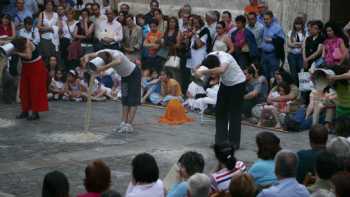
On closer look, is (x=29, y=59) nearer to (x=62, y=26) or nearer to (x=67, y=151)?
(x=67, y=151)

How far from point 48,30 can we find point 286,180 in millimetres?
12446

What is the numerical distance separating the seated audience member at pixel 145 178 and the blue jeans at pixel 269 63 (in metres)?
10.2

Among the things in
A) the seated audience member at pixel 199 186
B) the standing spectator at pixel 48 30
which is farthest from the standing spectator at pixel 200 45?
the seated audience member at pixel 199 186

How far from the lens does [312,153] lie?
334 inches

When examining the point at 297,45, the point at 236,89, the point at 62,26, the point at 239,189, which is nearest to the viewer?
the point at 239,189

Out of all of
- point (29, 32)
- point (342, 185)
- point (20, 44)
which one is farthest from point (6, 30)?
point (342, 185)

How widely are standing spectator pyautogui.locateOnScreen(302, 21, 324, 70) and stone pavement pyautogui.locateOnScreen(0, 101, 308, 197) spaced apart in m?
2.13

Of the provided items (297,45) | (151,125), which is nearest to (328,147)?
(151,125)

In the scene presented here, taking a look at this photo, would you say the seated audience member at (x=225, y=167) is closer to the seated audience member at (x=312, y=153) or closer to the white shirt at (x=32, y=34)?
the seated audience member at (x=312, y=153)

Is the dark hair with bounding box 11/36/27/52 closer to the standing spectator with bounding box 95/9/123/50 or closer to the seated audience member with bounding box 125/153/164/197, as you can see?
the standing spectator with bounding box 95/9/123/50

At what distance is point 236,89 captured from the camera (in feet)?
42.4

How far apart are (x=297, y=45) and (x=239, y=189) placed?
35.2 feet

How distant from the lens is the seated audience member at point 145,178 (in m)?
7.25

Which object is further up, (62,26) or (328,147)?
(62,26)
